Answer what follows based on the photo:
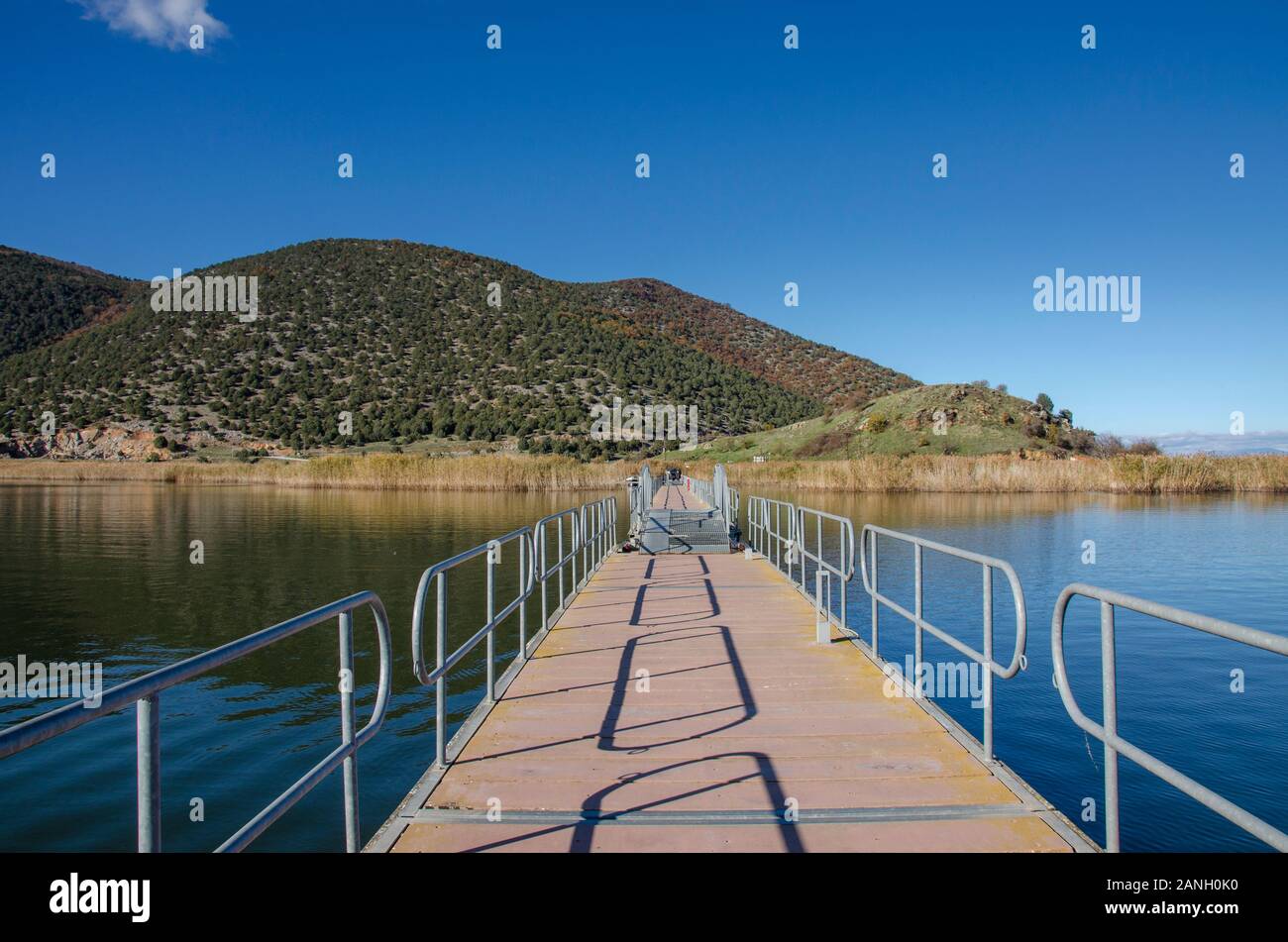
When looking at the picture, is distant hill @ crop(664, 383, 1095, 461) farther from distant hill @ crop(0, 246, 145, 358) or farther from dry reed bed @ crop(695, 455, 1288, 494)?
distant hill @ crop(0, 246, 145, 358)

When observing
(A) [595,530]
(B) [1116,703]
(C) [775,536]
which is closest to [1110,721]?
(B) [1116,703]

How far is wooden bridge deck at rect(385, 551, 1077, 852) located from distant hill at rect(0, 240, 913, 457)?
52.2m

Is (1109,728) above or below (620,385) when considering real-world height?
below

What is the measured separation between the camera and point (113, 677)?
9.71m

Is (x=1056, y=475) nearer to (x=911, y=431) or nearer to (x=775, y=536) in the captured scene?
(x=911, y=431)

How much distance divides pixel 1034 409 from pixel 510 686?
57.5 meters

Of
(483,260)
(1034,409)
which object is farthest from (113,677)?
(483,260)

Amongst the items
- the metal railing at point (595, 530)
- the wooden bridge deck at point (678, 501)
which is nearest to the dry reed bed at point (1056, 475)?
the wooden bridge deck at point (678, 501)

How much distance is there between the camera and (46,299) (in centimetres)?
10744

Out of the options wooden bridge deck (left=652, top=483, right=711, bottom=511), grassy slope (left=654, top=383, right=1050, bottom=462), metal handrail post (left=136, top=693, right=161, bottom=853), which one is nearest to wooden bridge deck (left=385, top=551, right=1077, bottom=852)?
metal handrail post (left=136, top=693, right=161, bottom=853)

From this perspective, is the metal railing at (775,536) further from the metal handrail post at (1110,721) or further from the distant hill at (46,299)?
the distant hill at (46,299)

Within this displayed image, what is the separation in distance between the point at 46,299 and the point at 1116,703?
13418 cm

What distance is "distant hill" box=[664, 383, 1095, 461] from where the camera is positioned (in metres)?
50.9

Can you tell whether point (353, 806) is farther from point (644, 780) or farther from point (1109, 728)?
point (1109, 728)
